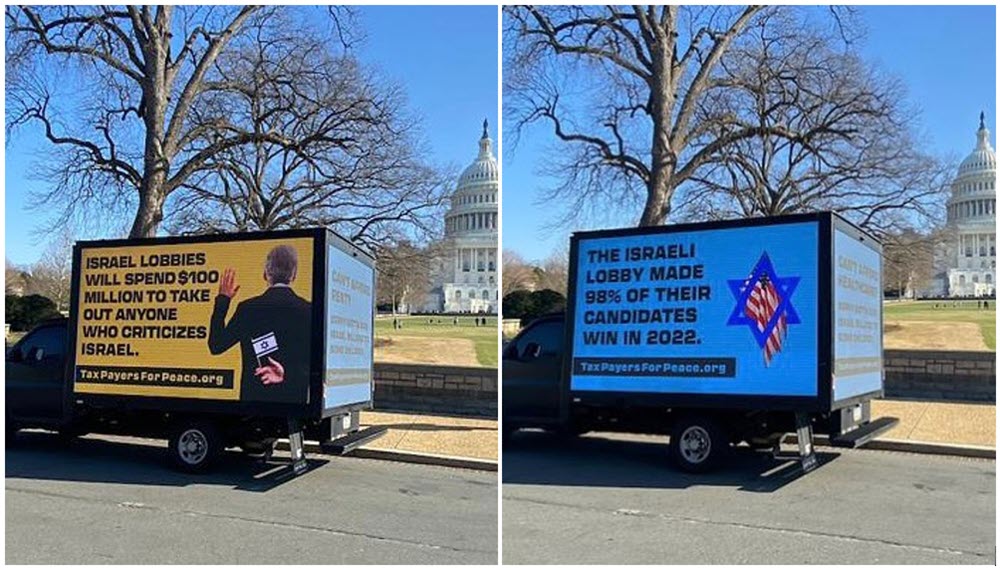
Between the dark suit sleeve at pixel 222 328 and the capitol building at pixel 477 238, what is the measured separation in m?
1.98

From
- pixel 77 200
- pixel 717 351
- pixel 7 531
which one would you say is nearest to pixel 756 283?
pixel 717 351

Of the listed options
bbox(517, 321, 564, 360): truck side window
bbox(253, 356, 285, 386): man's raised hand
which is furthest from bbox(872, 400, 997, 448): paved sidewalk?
bbox(253, 356, 285, 386): man's raised hand

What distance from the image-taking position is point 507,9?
5848 millimetres

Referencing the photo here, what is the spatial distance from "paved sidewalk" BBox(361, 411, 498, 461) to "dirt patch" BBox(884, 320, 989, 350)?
Result: 430 centimetres

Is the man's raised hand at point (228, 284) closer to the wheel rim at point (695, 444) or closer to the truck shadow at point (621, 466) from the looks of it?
the truck shadow at point (621, 466)

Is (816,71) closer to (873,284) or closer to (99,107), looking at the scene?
(873,284)

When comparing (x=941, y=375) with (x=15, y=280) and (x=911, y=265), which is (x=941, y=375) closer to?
(x=911, y=265)

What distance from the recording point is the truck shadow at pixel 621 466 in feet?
20.6

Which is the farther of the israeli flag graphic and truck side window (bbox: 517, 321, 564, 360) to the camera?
the israeli flag graphic

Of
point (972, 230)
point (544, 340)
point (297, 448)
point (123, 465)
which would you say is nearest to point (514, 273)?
point (544, 340)

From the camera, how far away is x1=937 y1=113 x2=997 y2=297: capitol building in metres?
7.94

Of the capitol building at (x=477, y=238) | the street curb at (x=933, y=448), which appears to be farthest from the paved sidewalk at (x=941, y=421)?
the capitol building at (x=477, y=238)

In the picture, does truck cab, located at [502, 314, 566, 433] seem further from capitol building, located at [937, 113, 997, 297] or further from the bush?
capitol building, located at [937, 113, 997, 297]

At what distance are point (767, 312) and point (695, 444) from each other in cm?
119
